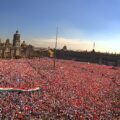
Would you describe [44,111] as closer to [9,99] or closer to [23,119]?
A: [23,119]

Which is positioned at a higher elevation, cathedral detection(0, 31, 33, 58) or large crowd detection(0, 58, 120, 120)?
cathedral detection(0, 31, 33, 58)

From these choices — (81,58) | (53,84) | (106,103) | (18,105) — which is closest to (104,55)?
(81,58)

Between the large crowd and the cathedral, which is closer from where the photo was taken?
the large crowd

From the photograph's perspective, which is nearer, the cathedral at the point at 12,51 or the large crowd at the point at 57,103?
the large crowd at the point at 57,103

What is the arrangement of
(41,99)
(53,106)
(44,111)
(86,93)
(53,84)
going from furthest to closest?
1. (53,84)
2. (86,93)
3. (41,99)
4. (53,106)
5. (44,111)

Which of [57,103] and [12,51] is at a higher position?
[12,51]

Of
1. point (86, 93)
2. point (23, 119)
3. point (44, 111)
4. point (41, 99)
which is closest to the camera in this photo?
point (23, 119)

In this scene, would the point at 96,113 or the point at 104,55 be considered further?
the point at 104,55

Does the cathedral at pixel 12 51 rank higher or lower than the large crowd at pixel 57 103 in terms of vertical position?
higher

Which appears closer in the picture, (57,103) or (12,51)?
(57,103)

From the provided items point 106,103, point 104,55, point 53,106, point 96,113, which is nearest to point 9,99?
point 53,106
